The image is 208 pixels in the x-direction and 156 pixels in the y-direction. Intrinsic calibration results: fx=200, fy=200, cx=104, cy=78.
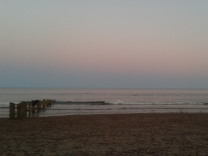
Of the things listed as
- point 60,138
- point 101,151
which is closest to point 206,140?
point 101,151

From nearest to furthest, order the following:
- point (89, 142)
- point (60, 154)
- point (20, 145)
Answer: point (60, 154), point (20, 145), point (89, 142)

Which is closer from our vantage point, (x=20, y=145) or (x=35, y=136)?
(x=20, y=145)

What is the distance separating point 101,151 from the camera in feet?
21.8

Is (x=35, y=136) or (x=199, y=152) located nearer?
(x=199, y=152)

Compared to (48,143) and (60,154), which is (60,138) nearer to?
(48,143)

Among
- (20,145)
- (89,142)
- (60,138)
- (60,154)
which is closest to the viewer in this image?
(60,154)

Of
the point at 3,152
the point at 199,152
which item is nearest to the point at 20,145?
the point at 3,152

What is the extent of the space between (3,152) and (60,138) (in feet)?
8.43

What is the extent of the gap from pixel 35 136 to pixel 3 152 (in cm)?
262

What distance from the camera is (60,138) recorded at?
8594mm

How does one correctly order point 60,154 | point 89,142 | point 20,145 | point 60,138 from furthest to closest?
1. point 60,138
2. point 89,142
3. point 20,145
4. point 60,154

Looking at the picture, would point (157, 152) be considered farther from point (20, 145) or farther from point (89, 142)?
point (20, 145)

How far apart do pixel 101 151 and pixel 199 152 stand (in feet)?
10.6

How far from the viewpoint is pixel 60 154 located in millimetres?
6273
